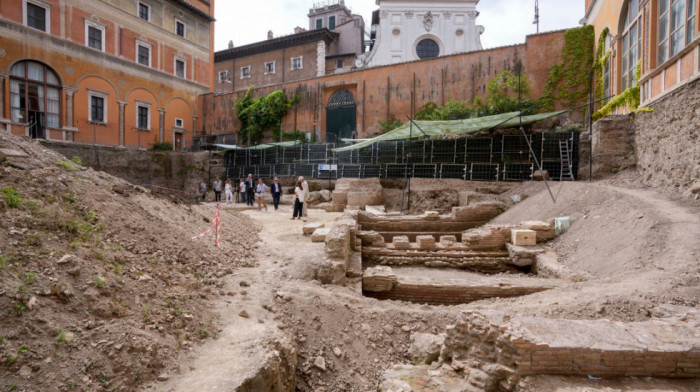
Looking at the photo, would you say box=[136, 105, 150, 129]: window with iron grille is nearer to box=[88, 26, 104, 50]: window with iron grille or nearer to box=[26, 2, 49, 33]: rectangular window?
box=[88, 26, 104, 50]: window with iron grille

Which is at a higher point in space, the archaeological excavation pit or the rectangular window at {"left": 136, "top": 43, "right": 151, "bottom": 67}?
the rectangular window at {"left": 136, "top": 43, "right": 151, "bottom": 67}

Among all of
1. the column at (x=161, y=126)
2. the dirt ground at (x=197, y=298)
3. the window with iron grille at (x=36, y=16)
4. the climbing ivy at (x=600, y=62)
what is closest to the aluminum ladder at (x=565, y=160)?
the climbing ivy at (x=600, y=62)

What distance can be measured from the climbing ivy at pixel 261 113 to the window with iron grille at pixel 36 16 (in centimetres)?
1242

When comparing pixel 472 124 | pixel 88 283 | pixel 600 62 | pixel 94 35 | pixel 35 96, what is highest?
pixel 94 35

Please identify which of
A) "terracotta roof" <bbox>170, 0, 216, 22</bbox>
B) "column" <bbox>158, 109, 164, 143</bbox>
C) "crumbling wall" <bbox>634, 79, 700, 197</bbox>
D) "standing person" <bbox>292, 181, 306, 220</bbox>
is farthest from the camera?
"terracotta roof" <bbox>170, 0, 216, 22</bbox>

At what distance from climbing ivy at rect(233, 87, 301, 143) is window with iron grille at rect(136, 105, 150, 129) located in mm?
6467

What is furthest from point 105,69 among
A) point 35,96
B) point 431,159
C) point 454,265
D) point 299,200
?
point 454,265

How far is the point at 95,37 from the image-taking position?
2403 cm

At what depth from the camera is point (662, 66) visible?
10.1 meters

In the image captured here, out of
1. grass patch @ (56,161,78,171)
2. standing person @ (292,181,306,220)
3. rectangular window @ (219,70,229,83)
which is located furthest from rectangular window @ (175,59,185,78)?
grass patch @ (56,161,78,171)

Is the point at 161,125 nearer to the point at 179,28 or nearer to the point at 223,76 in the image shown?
the point at 179,28

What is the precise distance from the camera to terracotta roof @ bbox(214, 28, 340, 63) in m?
34.9

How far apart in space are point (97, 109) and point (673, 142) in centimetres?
2924

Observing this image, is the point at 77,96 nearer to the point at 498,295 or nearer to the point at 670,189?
the point at 498,295
